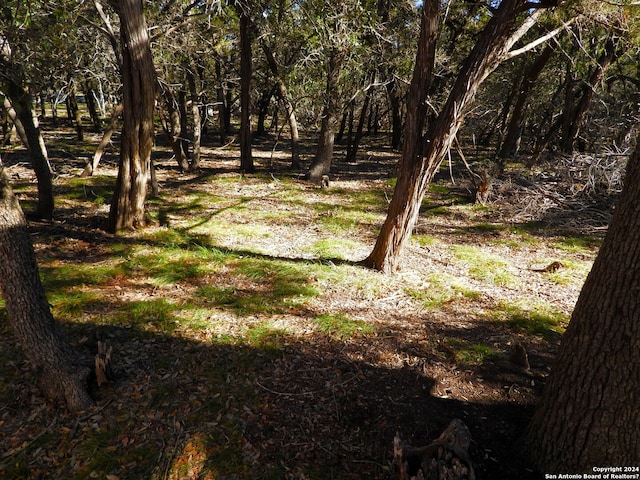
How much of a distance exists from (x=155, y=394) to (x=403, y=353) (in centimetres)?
294

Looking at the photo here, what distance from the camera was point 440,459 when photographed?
2.92 m

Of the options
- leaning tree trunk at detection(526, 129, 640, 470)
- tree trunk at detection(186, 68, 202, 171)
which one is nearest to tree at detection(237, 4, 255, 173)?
tree trunk at detection(186, 68, 202, 171)

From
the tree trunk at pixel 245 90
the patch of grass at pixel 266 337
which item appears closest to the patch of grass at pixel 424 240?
the patch of grass at pixel 266 337

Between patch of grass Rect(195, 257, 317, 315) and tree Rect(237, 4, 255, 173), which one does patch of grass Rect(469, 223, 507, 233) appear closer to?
patch of grass Rect(195, 257, 317, 315)

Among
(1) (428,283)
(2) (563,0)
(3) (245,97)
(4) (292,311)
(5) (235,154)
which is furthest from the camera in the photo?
(5) (235,154)

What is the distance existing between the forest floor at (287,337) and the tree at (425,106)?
1326 mm

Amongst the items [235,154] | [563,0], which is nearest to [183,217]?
[563,0]

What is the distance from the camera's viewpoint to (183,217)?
960 cm

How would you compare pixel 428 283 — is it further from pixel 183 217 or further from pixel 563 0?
pixel 183 217

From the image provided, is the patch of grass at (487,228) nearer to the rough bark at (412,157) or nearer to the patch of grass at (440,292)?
the patch of grass at (440,292)

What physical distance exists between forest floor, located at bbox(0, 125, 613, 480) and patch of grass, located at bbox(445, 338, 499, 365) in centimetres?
2

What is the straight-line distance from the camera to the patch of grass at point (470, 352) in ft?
15.1

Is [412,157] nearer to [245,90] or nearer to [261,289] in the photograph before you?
[261,289]

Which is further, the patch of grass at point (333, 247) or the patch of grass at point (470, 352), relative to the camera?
the patch of grass at point (333, 247)
